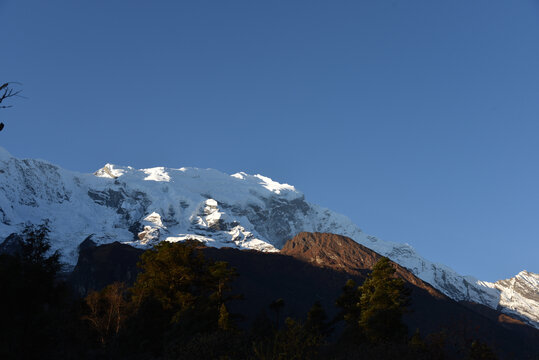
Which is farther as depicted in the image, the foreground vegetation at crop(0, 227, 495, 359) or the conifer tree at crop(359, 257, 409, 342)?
the conifer tree at crop(359, 257, 409, 342)

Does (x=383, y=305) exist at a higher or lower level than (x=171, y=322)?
higher

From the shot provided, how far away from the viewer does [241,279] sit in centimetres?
18962

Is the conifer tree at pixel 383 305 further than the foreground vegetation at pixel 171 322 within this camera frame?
Yes

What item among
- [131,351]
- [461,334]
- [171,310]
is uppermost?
[461,334]

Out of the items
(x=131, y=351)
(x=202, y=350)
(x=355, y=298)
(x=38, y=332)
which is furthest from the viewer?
(x=355, y=298)

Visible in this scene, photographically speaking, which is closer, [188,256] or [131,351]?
[131,351]

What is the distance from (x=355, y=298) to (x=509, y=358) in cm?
4533

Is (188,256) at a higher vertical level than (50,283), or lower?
higher

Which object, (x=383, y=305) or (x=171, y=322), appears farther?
(x=383, y=305)

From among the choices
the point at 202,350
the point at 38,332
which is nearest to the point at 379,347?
the point at 202,350

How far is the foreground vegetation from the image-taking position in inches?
719

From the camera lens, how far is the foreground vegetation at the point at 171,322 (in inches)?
719

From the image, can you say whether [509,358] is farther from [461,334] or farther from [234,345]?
[234,345]

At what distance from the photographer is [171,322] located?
4559cm
